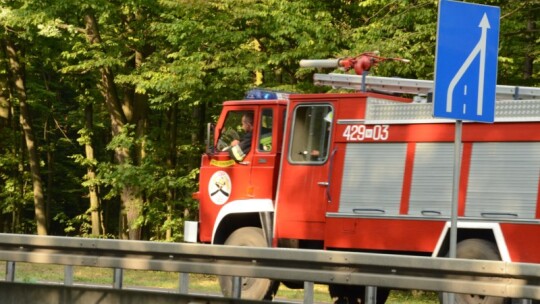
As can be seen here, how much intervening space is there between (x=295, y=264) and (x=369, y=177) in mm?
4094

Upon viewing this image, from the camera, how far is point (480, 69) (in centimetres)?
966

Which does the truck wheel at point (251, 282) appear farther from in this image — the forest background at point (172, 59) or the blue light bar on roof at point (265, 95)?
the forest background at point (172, 59)

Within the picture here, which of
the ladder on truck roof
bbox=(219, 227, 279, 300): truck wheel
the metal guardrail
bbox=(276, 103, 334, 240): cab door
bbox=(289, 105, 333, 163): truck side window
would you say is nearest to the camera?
the metal guardrail

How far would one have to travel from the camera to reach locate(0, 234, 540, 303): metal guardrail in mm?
8469

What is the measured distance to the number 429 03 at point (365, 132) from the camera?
44.9ft

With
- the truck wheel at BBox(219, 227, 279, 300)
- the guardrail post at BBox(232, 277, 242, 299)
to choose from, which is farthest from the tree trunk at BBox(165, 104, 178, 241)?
the guardrail post at BBox(232, 277, 242, 299)

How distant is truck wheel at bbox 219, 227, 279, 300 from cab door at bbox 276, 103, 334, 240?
434mm

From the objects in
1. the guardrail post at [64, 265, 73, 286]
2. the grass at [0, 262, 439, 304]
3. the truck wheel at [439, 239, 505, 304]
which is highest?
the truck wheel at [439, 239, 505, 304]

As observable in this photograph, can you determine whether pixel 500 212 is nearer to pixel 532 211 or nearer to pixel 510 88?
pixel 532 211

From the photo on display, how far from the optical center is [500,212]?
497 inches

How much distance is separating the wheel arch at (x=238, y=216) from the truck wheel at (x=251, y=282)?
15 cm

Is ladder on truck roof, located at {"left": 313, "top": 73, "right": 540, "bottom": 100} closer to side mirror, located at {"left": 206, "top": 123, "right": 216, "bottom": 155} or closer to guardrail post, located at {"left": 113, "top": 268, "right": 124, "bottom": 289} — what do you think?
side mirror, located at {"left": 206, "top": 123, "right": 216, "bottom": 155}

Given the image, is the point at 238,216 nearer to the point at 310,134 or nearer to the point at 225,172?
the point at 225,172

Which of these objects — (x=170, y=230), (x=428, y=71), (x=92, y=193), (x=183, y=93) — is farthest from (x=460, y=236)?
(x=92, y=193)
